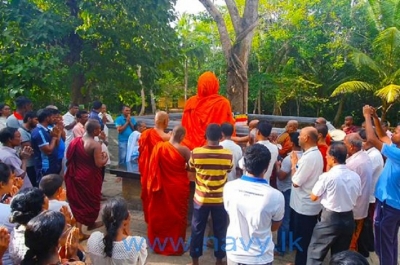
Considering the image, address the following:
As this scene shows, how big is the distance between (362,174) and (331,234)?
0.95 metres

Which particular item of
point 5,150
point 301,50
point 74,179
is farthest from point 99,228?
point 301,50

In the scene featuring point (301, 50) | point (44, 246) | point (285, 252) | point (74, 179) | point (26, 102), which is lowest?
point (285, 252)

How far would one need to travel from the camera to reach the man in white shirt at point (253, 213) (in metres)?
2.75

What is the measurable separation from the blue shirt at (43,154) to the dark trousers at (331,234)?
359cm

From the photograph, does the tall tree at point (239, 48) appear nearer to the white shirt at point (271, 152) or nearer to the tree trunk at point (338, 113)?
the white shirt at point (271, 152)

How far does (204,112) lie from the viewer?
6113 millimetres

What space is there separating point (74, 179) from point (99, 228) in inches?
33.6

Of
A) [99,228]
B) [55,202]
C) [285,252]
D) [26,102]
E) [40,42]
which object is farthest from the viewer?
[40,42]

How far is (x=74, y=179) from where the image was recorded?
5.04 meters

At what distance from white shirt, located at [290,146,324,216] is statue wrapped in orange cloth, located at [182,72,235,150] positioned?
2223mm

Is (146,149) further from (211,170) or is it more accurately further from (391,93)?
(391,93)

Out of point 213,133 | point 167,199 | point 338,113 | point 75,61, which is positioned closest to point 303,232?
point 213,133

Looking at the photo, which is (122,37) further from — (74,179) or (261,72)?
(261,72)

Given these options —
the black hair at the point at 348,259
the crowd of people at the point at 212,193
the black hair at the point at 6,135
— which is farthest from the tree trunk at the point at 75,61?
the black hair at the point at 348,259
